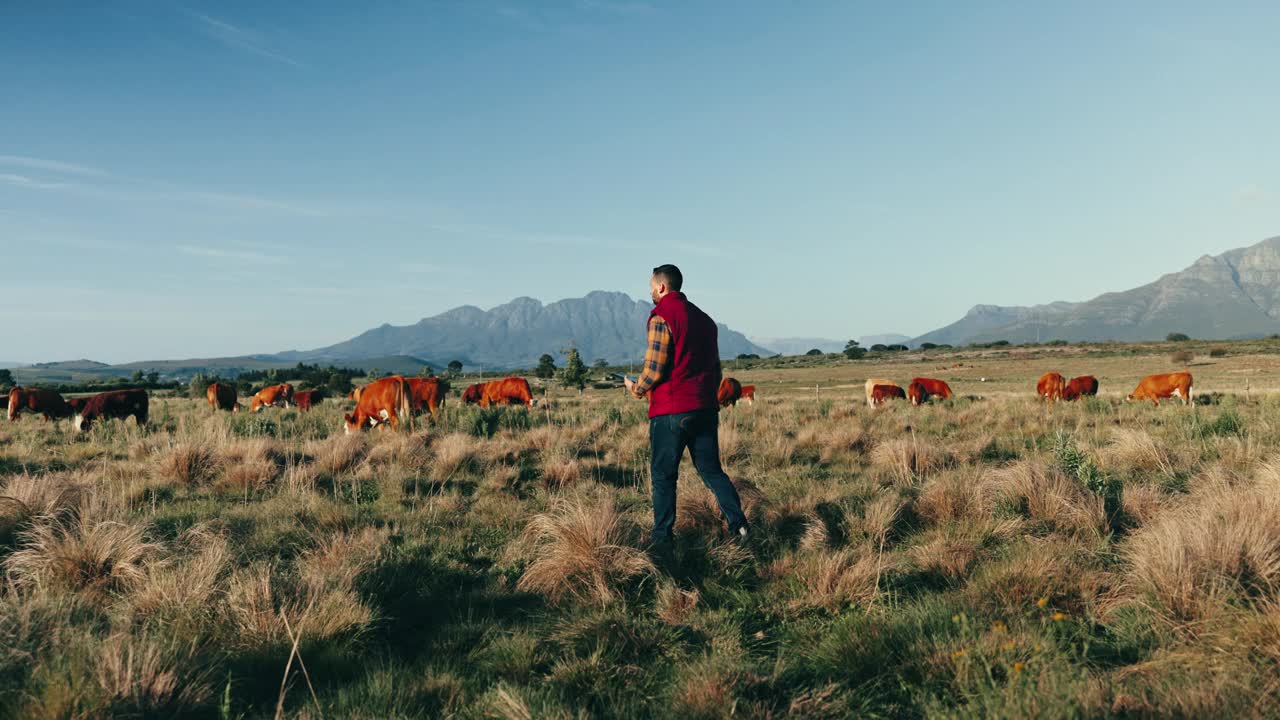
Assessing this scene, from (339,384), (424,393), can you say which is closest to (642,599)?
(424,393)

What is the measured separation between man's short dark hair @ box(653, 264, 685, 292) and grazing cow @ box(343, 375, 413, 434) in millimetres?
8944

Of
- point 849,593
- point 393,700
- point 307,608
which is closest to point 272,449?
point 307,608

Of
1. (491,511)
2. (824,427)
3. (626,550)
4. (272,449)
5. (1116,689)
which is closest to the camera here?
(1116,689)

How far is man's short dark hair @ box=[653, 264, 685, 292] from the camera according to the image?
219 inches

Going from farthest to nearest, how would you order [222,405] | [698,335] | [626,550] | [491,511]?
[222,405]
[491,511]
[698,335]
[626,550]

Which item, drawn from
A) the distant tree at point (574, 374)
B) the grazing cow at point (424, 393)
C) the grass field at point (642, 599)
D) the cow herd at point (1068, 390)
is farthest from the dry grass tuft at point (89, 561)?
the distant tree at point (574, 374)

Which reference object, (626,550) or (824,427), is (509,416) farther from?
(626,550)

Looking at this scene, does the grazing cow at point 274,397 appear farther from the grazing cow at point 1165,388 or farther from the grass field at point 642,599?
the grazing cow at point 1165,388

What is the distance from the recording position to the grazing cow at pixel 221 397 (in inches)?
882

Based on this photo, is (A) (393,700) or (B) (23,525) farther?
(B) (23,525)

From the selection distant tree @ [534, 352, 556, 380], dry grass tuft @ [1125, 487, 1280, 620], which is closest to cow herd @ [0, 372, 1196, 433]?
dry grass tuft @ [1125, 487, 1280, 620]

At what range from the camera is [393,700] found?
10.2 ft

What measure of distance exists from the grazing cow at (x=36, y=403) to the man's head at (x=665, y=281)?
19116 mm

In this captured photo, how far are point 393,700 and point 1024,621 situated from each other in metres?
3.25
